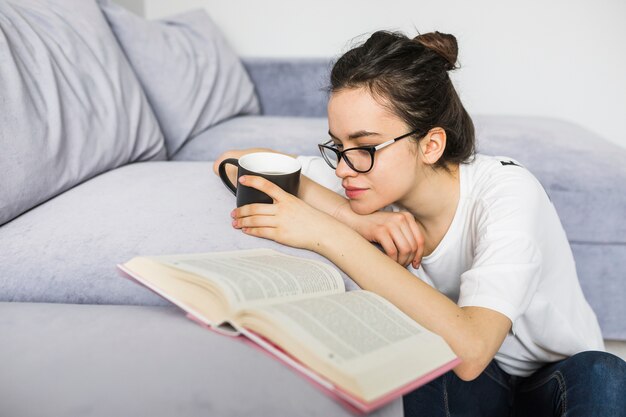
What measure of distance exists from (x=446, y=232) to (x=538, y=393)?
35 cm

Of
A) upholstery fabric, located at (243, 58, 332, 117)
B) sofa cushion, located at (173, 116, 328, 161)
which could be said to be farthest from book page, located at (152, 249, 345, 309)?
upholstery fabric, located at (243, 58, 332, 117)

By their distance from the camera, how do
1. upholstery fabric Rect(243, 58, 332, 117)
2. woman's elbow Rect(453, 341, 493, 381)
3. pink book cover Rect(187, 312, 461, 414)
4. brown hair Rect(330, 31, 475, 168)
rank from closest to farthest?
pink book cover Rect(187, 312, 461, 414) < woman's elbow Rect(453, 341, 493, 381) < brown hair Rect(330, 31, 475, 168) < upholstery fabric Rect(243, 58, 332, 117)

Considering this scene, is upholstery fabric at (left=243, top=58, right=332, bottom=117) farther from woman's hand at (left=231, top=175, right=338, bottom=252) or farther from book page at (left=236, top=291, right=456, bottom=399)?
book page at (left=236, top=291, right=456, bottom=399)

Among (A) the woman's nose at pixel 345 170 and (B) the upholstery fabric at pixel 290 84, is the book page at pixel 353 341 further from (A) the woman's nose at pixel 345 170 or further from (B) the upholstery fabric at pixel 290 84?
(B) the upholstery fabric at pixel 290 84

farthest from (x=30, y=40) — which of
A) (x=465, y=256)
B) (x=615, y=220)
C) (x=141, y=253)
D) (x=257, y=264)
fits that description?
(x=615, y=220)

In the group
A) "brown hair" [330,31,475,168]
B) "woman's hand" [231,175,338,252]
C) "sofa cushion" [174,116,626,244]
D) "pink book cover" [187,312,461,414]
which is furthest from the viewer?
"sofa cushion" [174,116,626,244]

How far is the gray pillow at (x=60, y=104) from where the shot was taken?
0.88m

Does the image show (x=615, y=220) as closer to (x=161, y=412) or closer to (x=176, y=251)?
(x=176, y=251)

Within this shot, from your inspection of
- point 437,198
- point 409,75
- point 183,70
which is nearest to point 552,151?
point 437,198

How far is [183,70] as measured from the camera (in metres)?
1.76

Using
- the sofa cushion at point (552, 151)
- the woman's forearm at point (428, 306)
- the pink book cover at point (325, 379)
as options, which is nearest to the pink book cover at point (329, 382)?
the pink book cover at point (325, 379)

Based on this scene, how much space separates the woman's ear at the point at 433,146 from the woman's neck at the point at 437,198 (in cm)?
3

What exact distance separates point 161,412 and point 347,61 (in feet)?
2.47

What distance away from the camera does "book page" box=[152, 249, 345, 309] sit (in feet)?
1.87
